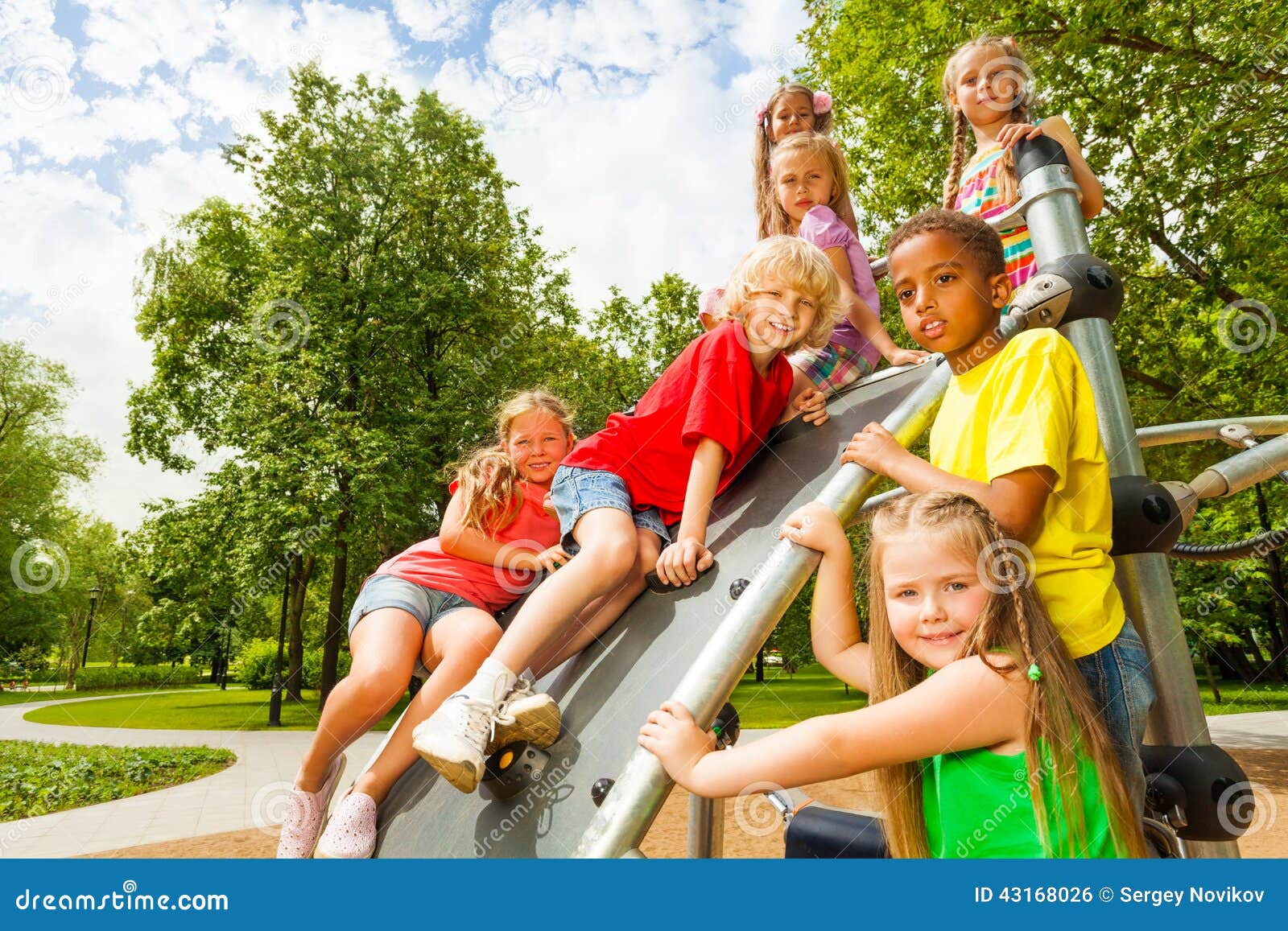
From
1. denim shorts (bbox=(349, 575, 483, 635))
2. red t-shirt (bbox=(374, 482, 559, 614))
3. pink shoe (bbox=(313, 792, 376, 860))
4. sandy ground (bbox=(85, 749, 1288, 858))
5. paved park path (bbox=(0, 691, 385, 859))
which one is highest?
red t-shirt (bbox=(374, 482, 559, 614))

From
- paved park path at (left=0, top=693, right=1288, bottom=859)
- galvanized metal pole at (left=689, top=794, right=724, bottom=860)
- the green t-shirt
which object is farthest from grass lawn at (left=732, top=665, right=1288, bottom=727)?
the green t-shirt

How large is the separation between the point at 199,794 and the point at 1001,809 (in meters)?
11.1

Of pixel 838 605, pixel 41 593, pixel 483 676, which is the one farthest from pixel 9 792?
pixel 41 593

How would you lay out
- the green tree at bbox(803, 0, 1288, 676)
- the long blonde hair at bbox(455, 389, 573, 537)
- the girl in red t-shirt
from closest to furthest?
the girl in red t-shirt, the long blonde hair at bbox(455, 389, 573, 537), the green tree at bbox(803, 0, 1288, 676)

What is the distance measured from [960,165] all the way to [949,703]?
2.34 m

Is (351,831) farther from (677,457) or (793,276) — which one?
(793,276)

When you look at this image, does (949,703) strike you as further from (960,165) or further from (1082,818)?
(960,165)

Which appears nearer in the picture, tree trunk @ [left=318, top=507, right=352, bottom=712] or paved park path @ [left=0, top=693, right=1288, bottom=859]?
paved park path @ [left=0, top=693, right=1288, bottom=859]

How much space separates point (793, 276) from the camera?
2186 millimetres

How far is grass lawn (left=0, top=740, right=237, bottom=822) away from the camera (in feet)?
31.1

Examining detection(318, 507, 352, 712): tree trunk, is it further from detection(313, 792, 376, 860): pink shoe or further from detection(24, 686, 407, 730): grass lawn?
detection(313, 792, 376, 860): pink shoe

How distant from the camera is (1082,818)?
121cm

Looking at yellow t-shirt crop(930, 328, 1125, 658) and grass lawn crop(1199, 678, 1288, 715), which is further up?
yellow t-shirt crop(930, 328, 1125, 658)
